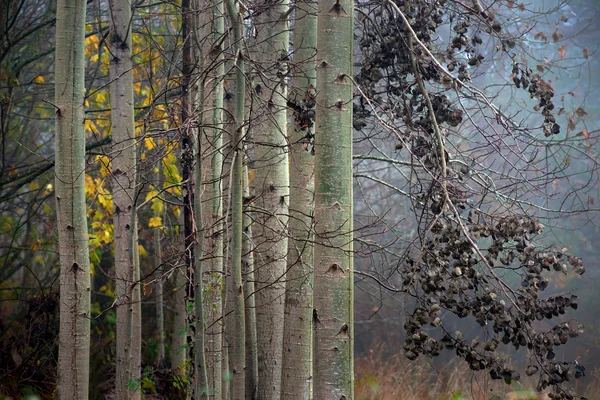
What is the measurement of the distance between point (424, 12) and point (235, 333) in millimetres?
2753

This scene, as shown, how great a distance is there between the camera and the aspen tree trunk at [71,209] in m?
4.46

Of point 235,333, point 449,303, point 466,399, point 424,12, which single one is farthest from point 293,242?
point 466,399

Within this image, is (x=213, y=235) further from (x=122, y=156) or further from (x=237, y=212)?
(x=122, y=156)

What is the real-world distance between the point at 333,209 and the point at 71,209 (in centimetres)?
195

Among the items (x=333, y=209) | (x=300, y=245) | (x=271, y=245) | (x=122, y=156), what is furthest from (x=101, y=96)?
(x=333, y=209)

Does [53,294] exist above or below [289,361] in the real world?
above

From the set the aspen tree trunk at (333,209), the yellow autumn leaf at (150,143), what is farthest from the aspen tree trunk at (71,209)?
the yellow autumn leaf at (150,143)

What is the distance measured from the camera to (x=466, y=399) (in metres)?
8.83

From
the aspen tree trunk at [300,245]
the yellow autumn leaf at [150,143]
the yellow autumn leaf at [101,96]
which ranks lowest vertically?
the aspen tree trunk at [300,245]

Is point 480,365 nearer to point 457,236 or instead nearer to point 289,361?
point 457,236

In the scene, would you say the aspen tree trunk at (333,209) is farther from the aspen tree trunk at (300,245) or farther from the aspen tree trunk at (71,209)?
the aspen tree trunk at (71,209)

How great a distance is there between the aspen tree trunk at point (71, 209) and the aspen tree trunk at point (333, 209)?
5.91 ft

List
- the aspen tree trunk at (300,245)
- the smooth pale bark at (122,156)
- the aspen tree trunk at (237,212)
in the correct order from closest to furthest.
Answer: the aspen tree trunk at (237,212) < the aspen tree trunk at (300,245) < the smooth pale bark at (122,156)

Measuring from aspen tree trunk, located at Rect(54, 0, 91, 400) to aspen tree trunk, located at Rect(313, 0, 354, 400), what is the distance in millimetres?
1802
